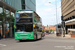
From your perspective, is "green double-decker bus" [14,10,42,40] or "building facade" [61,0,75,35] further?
"building facade" [61,0,75,35]

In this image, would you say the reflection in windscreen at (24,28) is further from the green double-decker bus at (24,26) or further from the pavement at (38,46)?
the pavement at (38,46)

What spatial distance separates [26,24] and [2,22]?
681 inches

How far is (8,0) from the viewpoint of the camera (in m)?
37.1

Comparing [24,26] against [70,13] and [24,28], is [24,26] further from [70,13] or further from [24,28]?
[70,13]

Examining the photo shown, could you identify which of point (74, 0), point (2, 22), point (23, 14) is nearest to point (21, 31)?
point (23, 14)

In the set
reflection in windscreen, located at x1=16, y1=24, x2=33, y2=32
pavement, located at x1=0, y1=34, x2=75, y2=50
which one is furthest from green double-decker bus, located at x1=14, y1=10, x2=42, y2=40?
pavement, located at x1=0, y1=34, x2=75, y2=50

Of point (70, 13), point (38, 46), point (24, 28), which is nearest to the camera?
point (38, 46)

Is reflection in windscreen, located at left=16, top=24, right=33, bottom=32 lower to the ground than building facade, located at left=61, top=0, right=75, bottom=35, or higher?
lower

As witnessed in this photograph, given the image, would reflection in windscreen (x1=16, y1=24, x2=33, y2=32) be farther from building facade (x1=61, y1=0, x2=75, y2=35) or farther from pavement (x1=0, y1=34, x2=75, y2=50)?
building facade (x1=61, y1=0, x2=75, y2=35)

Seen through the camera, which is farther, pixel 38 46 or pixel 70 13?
pixel 70 13

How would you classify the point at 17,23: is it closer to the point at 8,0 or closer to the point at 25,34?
the point at 25,34

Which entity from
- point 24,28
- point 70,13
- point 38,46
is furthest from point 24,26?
point 70,13

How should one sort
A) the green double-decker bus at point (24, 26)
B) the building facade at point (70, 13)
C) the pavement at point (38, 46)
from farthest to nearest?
the building facade at point (70, 13)
the green double-decker bus at point (24, 26)
the pavement at point (38, 46)

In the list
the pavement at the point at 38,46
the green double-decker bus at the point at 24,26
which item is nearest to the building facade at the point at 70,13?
the green double-decker bus at the point at 24,26
